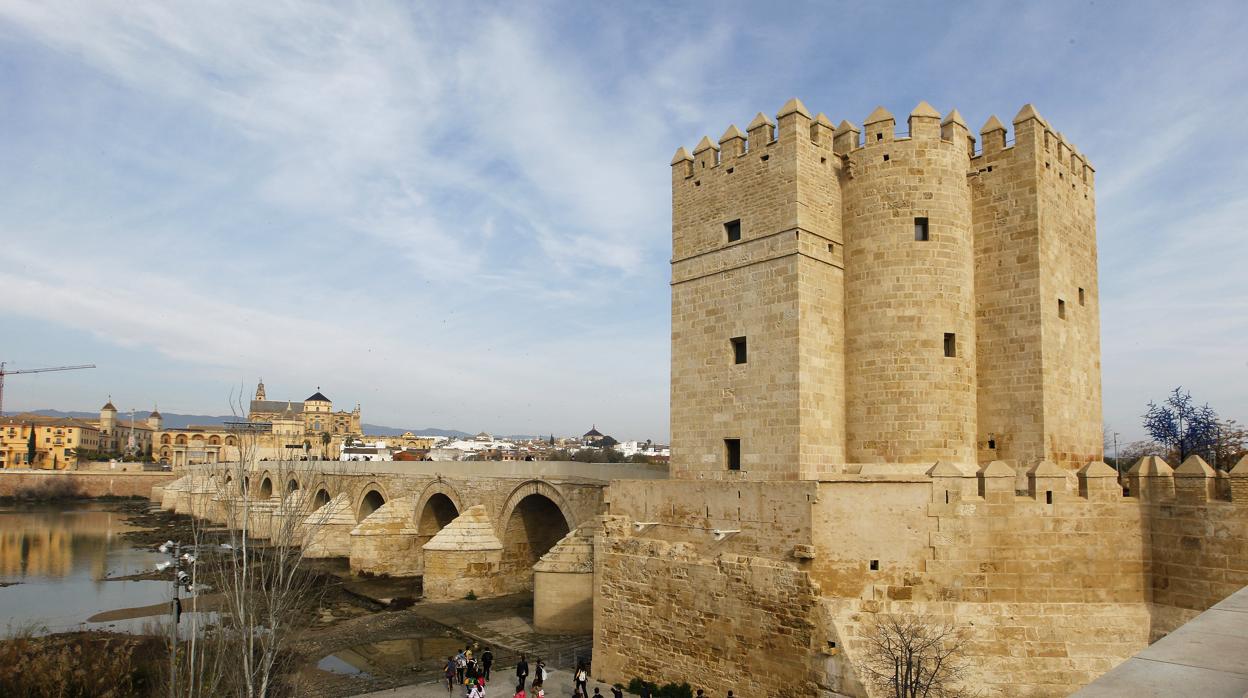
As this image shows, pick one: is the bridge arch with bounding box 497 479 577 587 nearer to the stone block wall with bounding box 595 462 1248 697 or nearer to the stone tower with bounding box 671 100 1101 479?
the stone tower with bounding box 671 100 1101 479

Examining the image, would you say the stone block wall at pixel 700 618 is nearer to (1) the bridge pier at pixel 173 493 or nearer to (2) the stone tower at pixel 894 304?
(2) the stone tower at pixel 894 304

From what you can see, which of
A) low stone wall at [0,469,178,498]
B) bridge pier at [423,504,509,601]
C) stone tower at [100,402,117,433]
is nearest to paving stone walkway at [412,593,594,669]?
bridge pier at [423,504,509,601]

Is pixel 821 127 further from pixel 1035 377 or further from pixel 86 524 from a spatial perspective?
pixel 86 524

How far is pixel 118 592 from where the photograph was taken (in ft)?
95.9

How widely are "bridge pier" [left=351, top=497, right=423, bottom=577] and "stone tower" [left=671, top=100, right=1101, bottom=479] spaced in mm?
19631

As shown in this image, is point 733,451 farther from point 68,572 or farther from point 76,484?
point 76,484

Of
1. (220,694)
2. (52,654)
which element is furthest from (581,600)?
(52,654)

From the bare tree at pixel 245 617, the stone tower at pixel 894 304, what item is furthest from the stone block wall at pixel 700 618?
the bare tree at pixel 245 617

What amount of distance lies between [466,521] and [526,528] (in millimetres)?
2045

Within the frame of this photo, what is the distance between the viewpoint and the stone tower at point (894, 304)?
13.0 metres

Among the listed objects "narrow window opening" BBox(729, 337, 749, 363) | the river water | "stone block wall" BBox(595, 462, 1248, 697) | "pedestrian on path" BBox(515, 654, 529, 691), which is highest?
"narrow window opening" BBox(729, 337, 749, 363)

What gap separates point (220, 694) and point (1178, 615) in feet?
49.4

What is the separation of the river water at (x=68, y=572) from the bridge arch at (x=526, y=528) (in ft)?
32.9

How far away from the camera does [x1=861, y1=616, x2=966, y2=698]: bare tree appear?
1016 centimetres
